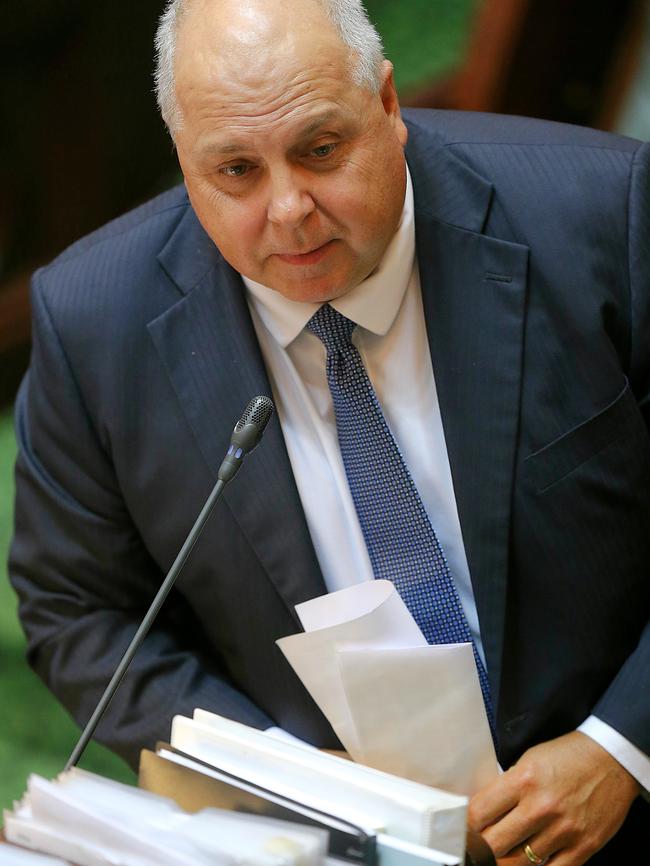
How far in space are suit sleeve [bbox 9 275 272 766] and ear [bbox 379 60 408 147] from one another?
577 mm

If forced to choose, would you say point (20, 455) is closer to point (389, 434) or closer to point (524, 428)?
point (389, 434)

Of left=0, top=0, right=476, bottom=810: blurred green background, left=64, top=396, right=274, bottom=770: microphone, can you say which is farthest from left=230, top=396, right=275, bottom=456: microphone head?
left=0, top=0, right=476, bottom=810: blurred green background

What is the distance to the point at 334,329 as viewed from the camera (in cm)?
166

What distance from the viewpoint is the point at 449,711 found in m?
1.45

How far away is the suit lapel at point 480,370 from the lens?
1.62 metres

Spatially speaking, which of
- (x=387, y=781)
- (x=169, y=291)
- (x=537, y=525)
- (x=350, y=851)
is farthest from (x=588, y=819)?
(x=169, y=291)

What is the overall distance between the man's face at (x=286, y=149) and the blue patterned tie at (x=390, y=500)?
12 cm

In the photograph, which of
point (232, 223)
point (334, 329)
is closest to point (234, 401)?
point (334, 329)

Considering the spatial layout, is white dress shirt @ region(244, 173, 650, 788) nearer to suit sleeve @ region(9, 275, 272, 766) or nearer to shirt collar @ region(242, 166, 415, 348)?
shirt collar @ region(242, 166, 415, 348)

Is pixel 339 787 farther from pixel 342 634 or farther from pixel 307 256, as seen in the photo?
pixel 307 256

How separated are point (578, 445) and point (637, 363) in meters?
0.14

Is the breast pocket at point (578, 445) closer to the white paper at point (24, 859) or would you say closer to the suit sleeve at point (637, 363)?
the suit sleeve at point (637, 363)

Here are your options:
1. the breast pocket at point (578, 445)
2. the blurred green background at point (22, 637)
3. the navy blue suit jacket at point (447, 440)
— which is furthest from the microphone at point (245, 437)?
the blurred green background at point (22, 637)

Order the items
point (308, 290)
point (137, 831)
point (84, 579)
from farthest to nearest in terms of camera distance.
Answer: point (84, 579), point (308, 290), point (137, 831)
